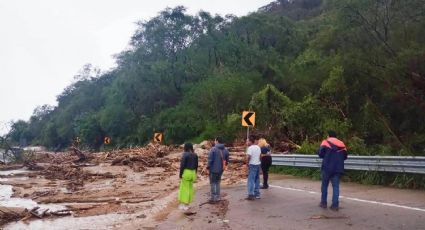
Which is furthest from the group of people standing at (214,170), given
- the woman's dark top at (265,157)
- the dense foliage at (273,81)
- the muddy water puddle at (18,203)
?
the dense foliage at (273,81)

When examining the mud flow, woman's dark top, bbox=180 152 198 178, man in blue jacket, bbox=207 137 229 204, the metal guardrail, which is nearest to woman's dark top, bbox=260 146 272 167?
man in blue jacket, bbox=207 137 229 204

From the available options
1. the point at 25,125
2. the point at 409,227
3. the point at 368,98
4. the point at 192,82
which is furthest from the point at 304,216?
the point at 25,125

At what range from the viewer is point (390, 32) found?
3272 centimetres

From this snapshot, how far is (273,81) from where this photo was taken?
5600 centimetres

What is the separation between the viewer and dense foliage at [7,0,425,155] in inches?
1024

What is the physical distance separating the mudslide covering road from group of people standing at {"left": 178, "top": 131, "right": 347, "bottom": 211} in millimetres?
376

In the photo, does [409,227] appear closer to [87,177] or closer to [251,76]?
[87,177]

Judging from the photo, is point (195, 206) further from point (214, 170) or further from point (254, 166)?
point (254, 166)

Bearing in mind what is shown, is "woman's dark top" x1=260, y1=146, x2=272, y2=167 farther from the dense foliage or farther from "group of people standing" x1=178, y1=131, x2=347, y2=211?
the dense foliage

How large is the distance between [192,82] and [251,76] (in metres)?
16.5

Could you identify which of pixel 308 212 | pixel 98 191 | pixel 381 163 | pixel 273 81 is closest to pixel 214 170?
pixel 308 212

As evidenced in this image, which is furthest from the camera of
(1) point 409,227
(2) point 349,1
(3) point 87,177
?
(2) point 349,1

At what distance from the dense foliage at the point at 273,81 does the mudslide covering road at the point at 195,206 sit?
515 cm

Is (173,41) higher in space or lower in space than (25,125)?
higher
